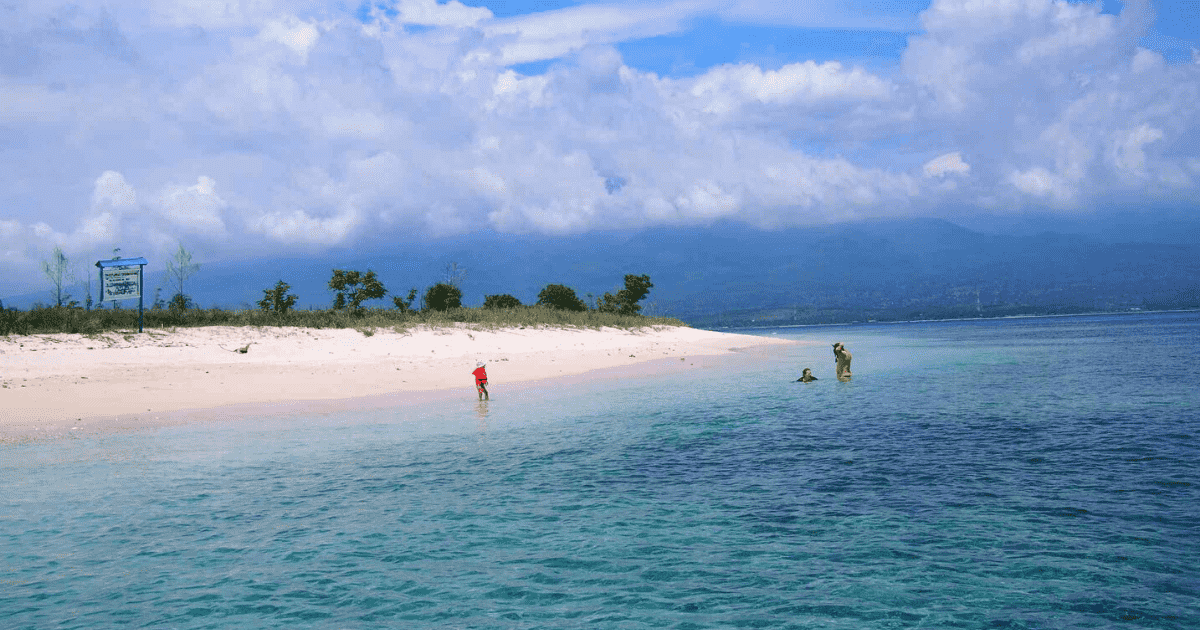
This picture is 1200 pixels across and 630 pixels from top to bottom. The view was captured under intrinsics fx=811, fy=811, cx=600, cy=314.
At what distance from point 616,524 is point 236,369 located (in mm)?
28501

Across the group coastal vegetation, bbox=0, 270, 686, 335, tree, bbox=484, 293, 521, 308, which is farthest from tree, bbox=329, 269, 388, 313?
tree, bbox=484, 293, 521, 308

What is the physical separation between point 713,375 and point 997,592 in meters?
35.0

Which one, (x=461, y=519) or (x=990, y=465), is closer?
(x=461, y=519)

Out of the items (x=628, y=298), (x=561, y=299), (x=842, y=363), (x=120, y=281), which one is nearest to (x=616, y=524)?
(x=842, y=363)

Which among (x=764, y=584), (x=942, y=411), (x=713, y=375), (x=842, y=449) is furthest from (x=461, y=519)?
(x=713, y=375)

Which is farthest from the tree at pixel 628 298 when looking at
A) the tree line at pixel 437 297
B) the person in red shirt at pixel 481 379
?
the person in red shirt at pixel 481 379

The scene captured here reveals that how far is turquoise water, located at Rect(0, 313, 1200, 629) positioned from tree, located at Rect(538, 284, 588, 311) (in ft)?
229

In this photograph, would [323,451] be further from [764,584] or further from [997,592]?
[997,592]

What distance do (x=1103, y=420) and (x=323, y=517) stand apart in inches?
820

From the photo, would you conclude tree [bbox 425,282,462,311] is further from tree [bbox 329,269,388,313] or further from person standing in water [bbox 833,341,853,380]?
person standing in water [bbox 833,341,853,380]

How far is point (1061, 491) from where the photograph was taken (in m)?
14.0

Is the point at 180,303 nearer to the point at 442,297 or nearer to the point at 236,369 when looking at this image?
the point at 236,369

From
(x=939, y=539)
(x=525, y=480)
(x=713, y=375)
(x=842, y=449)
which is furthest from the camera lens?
(x=713, y=375)

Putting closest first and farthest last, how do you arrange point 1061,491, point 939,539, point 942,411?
point 939,539 < point 1061,491 < point 942,411
